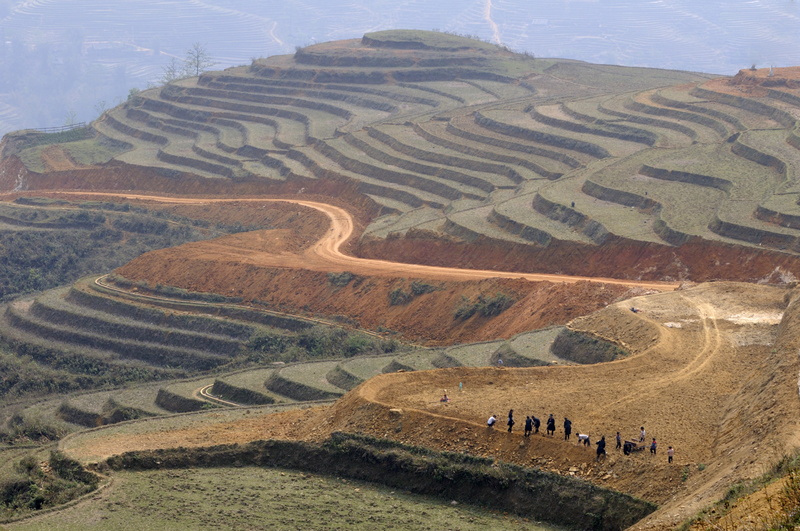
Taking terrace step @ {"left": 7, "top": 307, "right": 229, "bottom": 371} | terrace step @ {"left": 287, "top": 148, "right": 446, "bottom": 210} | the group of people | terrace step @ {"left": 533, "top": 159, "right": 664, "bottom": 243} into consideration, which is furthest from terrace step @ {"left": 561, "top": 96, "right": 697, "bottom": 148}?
the group of people

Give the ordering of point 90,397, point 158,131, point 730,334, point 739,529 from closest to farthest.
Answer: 1. point 739,529
2. point 730,334
3. point 90,397
4. point 158,131

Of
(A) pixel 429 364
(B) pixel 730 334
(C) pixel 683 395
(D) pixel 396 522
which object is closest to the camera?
(D) pixel 396 522

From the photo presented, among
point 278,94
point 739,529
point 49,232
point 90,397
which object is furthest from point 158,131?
point 739,529

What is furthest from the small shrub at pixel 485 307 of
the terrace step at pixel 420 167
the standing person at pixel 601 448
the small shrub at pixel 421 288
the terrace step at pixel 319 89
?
the terrace step at pixel 319 89

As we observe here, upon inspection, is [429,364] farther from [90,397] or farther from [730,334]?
[90,397]

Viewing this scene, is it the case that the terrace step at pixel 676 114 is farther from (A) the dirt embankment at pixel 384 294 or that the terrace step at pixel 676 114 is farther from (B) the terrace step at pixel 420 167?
(A) the dirt embankment at pixel 384 294

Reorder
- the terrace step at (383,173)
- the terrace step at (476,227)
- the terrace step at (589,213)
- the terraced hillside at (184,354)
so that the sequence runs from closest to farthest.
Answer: the terraced hillside at (184,354) → the terrace step at (589,213) → the terrace step at (476,227) → the terrace step at (383,173)

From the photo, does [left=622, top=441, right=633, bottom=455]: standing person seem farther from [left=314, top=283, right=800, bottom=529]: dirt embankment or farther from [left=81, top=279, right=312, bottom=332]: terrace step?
[left=81, top=279, right=312, bottom=332]: terrace step

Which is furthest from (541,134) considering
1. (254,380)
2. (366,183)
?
(254,380)
